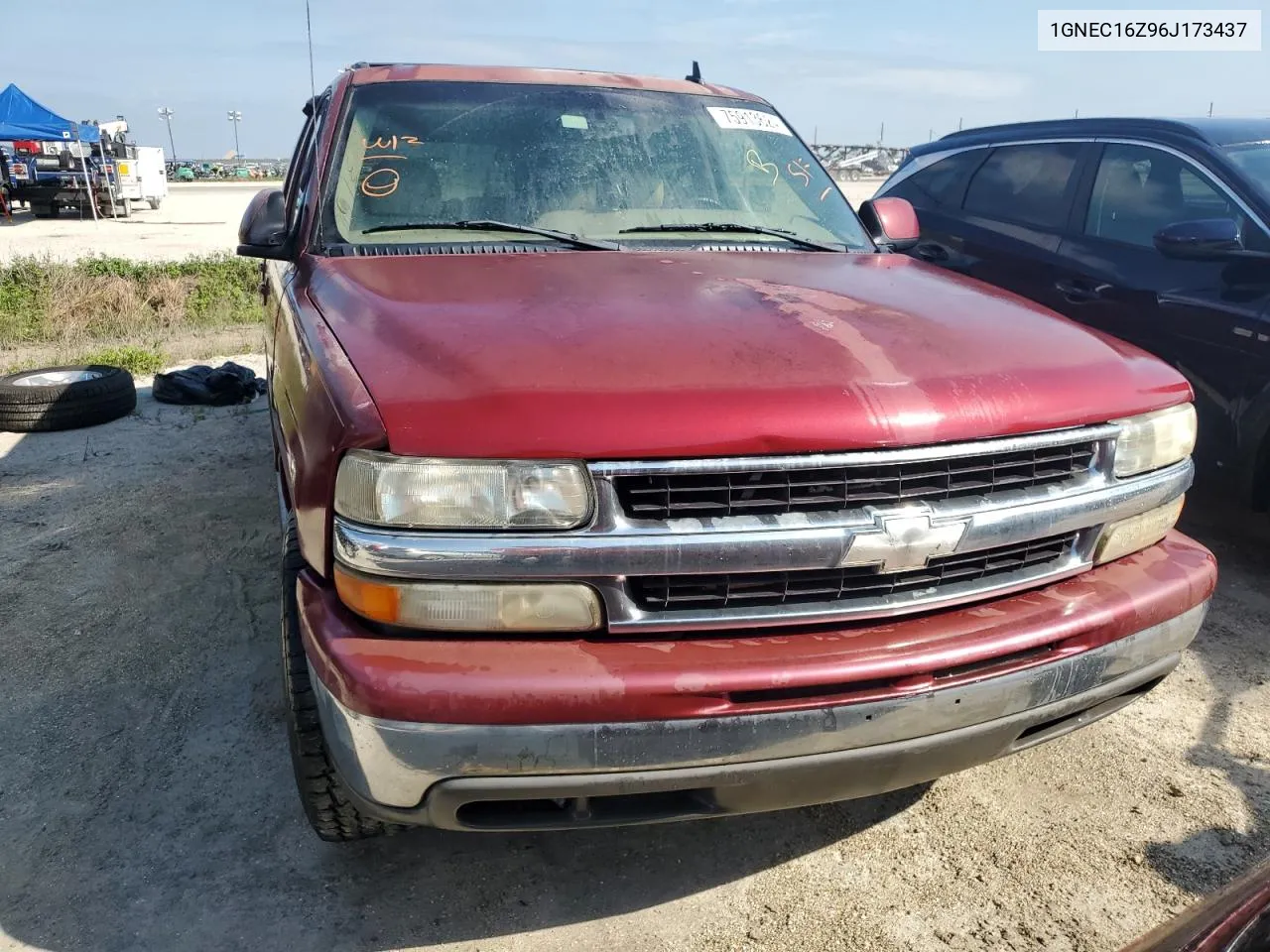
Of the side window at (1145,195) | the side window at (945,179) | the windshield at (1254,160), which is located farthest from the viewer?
the side window at (945,179)

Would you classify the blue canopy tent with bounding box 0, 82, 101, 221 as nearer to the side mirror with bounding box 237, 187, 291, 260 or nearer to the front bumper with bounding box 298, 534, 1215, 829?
the side mirror with bounding box 237, 187, 291, 260

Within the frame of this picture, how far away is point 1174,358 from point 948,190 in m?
1.92

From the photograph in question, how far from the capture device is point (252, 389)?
6.87 meters

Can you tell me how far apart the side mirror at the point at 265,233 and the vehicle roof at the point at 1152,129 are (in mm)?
3924

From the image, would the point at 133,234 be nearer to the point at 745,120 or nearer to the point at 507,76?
the point at 507,76

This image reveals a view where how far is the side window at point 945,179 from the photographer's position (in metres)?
5.49

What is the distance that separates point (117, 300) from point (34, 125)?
21.3 m

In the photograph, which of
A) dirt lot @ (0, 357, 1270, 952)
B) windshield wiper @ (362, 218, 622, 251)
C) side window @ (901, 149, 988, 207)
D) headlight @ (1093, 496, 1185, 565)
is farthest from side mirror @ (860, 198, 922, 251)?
side window @ (901, 149, 988, 207)

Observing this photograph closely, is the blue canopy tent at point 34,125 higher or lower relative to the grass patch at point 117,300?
higher

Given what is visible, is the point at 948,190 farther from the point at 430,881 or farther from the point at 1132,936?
the point at 430,881

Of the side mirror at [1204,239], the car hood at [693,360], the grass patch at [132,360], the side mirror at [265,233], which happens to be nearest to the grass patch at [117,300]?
the grass patch at [132,360]

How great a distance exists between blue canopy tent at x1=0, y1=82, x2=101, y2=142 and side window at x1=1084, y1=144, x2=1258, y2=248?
28105 mm

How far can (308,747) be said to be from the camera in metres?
2.00

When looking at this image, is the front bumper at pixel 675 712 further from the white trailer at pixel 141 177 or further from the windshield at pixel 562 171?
the white trailer at pixel 141 177
